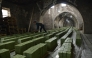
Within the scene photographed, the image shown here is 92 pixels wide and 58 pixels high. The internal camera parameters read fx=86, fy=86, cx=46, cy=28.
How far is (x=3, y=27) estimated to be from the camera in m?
7.54

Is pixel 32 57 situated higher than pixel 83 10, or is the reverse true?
pixel 83 10

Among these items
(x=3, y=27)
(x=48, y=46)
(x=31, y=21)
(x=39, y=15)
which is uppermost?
(x=39, y=15)

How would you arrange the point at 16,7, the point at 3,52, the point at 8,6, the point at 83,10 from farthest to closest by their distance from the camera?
the point at 16,7 → the point at 8,6 → the point at 83,10 → the point at 3,52

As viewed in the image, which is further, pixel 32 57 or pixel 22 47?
pixel 22 47

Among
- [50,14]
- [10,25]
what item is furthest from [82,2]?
[50,14]

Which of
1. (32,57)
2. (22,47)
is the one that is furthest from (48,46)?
(32,57)

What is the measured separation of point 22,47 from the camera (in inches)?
107

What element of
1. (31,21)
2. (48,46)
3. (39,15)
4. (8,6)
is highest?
(8,6)

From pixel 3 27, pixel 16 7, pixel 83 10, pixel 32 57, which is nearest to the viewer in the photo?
pixel 32 57

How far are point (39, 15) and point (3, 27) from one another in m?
4.78

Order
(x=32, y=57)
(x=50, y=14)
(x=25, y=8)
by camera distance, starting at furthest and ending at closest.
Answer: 1. (x=50, y=14)
2. (x=25, y=8)
3. (x=32, y=57)

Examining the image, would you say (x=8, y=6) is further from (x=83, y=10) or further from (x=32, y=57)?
(x=32, y=57)

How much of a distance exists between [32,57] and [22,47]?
85 cm

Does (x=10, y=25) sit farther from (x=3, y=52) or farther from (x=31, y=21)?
(x=3, y=52)
